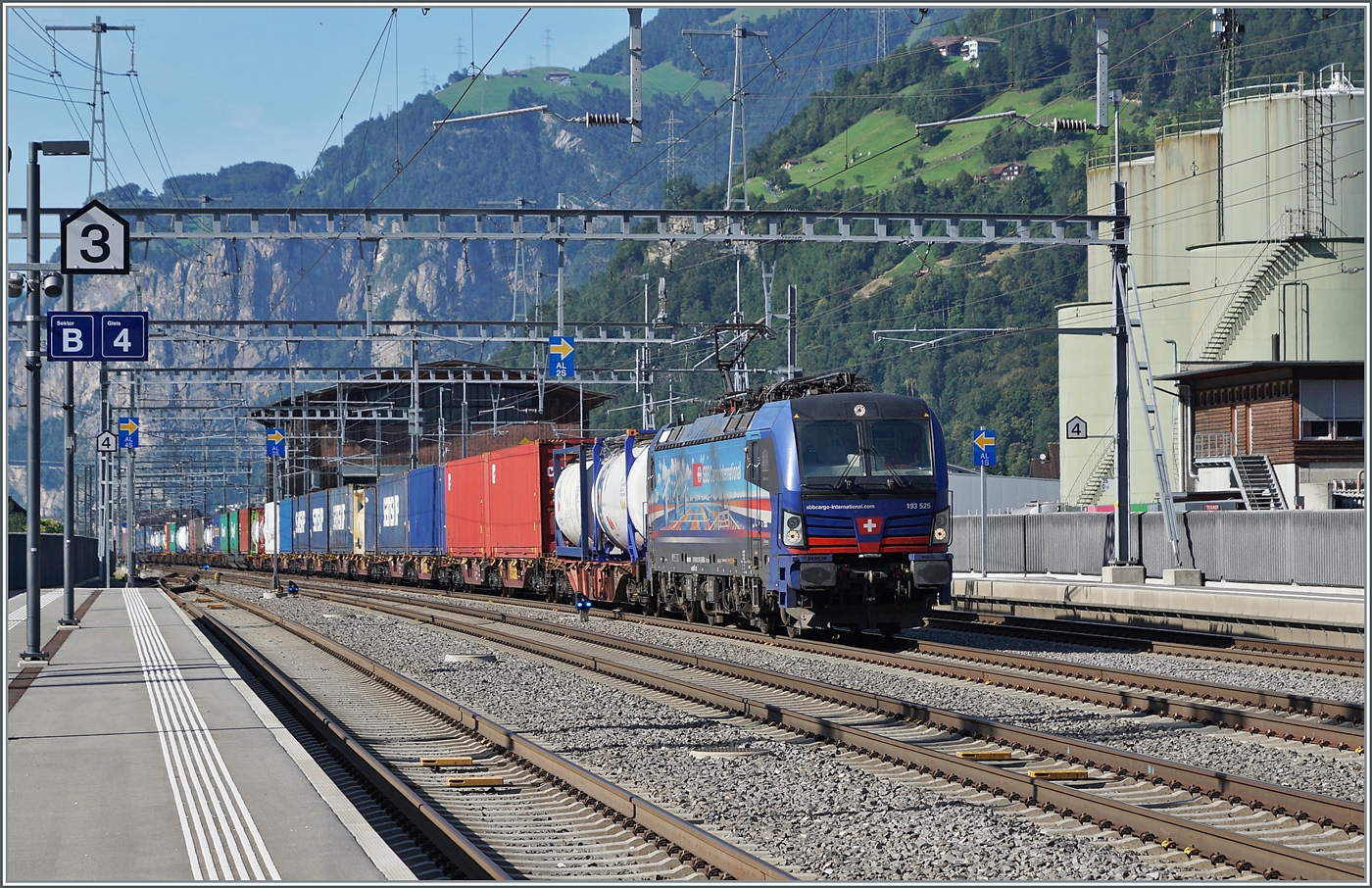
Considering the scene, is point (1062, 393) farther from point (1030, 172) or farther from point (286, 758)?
point (1030, 172)

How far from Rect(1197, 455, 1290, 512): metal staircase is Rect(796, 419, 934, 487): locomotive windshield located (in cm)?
2566

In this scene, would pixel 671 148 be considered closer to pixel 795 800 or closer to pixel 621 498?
pixel 621 498

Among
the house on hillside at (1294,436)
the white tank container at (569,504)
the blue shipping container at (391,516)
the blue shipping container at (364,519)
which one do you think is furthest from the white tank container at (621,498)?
the blue shipping container at (364,519)

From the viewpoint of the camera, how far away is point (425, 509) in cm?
4597

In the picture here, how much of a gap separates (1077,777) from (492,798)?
159 inches

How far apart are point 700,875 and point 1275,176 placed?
58012mm

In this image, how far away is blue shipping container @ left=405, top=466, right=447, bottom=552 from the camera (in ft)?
145

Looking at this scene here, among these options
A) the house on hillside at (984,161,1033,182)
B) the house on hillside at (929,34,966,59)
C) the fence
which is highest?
the house on hillside at (929,34,966,59)

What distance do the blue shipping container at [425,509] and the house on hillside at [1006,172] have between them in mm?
104033

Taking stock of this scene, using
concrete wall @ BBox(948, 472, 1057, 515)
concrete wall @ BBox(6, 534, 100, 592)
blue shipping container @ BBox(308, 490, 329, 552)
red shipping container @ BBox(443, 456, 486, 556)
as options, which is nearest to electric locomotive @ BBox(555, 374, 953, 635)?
red shipping container @ BBox(443, 456, 486, 556)

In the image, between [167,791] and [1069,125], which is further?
[1069,125]

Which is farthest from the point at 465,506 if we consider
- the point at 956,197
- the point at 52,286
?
the point at 956,197

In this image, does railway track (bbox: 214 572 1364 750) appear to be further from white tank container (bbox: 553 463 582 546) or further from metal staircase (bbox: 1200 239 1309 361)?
metal staircase (bbox: 1200 239 1309 361)

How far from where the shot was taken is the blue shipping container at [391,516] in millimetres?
49312
